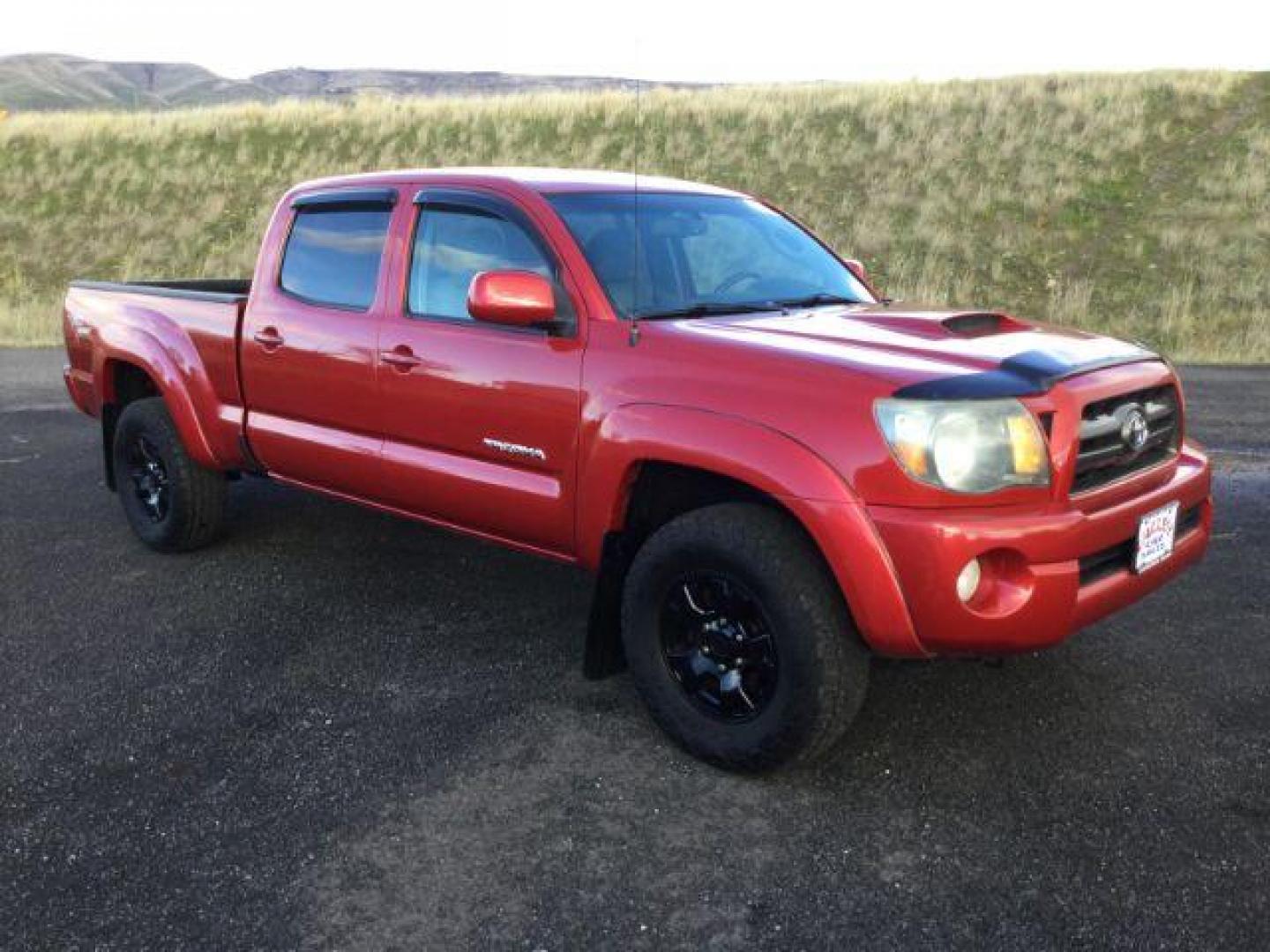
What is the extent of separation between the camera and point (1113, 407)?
3357 millimetres

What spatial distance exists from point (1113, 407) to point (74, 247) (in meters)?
27.6

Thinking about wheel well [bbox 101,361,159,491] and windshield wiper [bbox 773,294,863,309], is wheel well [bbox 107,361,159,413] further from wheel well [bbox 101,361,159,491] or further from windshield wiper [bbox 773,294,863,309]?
windshield wiper [bbox 773,294,863,309]

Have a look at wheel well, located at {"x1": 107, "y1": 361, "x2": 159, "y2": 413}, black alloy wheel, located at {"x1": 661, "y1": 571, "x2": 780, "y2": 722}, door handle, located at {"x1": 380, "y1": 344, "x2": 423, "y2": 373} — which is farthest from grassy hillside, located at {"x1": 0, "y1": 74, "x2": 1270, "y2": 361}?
black alloy wheel, located at {"x1": 661, "y1": 571, "x2": 780, "y2": 722}

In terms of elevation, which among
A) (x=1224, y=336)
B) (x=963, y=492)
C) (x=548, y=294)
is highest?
(x=548, y=294)

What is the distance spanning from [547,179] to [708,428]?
1456mm

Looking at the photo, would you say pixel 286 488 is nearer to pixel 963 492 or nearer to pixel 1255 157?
pixel 963 492

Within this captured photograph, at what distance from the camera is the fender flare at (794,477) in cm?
303

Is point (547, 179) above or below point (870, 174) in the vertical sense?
above

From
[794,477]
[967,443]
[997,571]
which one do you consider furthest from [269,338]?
[997,571]

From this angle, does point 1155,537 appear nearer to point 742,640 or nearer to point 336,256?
point 742,640

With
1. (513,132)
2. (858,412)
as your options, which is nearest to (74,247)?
(513,132)

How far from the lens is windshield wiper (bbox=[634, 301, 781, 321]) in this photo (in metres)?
3.80

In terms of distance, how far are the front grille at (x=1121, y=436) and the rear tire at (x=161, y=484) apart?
3976 mm

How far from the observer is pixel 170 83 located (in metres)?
179
